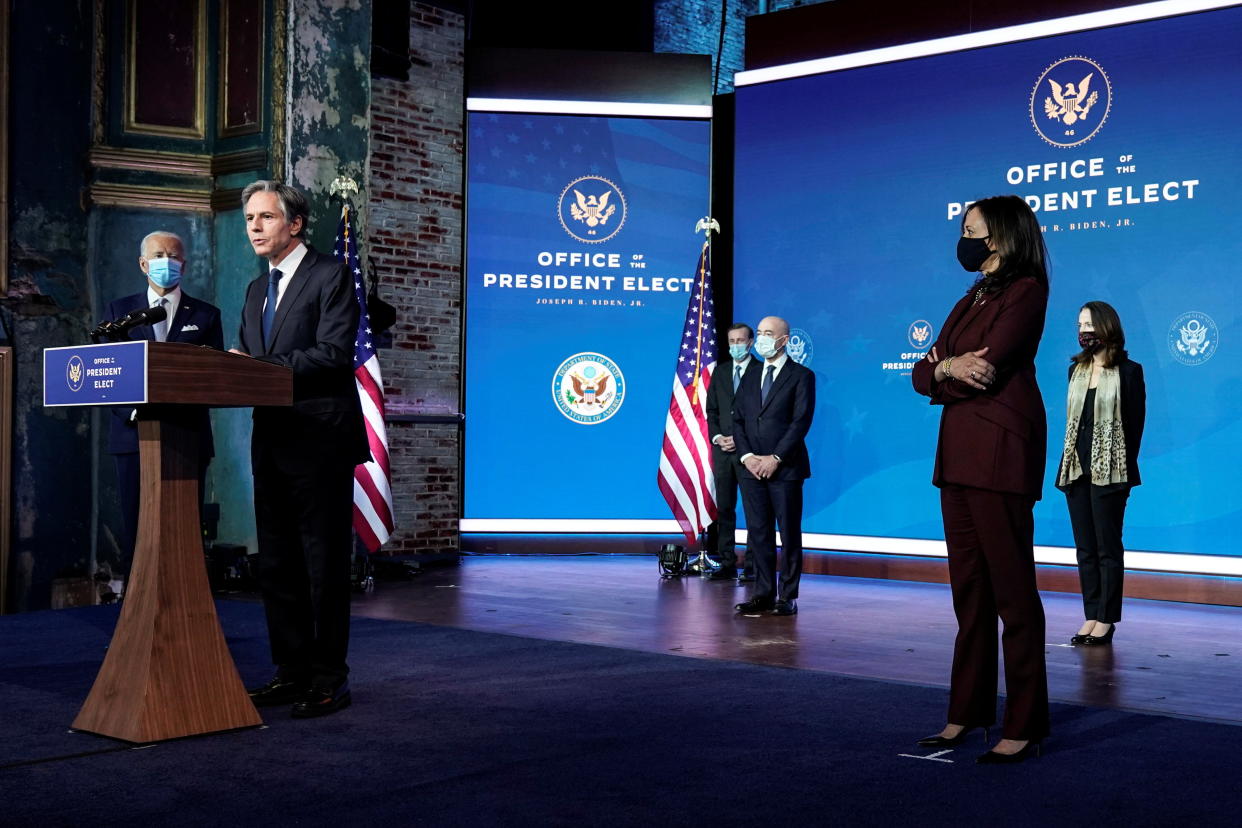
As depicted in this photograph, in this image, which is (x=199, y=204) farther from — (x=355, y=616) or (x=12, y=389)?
(x=355, y=616)

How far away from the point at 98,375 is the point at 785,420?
4115 millimetres

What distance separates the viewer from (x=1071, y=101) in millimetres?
8172

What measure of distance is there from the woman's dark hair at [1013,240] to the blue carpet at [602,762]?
1326 mm

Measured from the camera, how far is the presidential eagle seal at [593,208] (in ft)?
33.6

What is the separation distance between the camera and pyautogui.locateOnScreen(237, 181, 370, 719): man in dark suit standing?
4059mm

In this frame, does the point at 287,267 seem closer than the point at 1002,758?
No

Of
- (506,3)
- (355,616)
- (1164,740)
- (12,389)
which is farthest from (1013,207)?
(506,3)

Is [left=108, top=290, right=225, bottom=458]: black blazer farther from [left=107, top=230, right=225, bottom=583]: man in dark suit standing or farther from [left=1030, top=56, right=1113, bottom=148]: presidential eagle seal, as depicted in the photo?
[left=1030, top=56, right=1113, bottom=148]: presidential eagle seal

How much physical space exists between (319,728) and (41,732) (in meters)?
0.79

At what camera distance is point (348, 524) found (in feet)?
13.8

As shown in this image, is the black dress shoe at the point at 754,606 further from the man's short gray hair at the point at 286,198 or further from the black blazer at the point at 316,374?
the man's short gray hair at the point at 286,198

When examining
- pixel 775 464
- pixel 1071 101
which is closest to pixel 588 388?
pixel 775 464

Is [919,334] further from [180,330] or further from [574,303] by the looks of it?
[180,330]

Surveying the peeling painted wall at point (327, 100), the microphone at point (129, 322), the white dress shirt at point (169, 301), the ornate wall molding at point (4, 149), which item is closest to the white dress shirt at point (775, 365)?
the peeling painted wall at point (327, 100)
